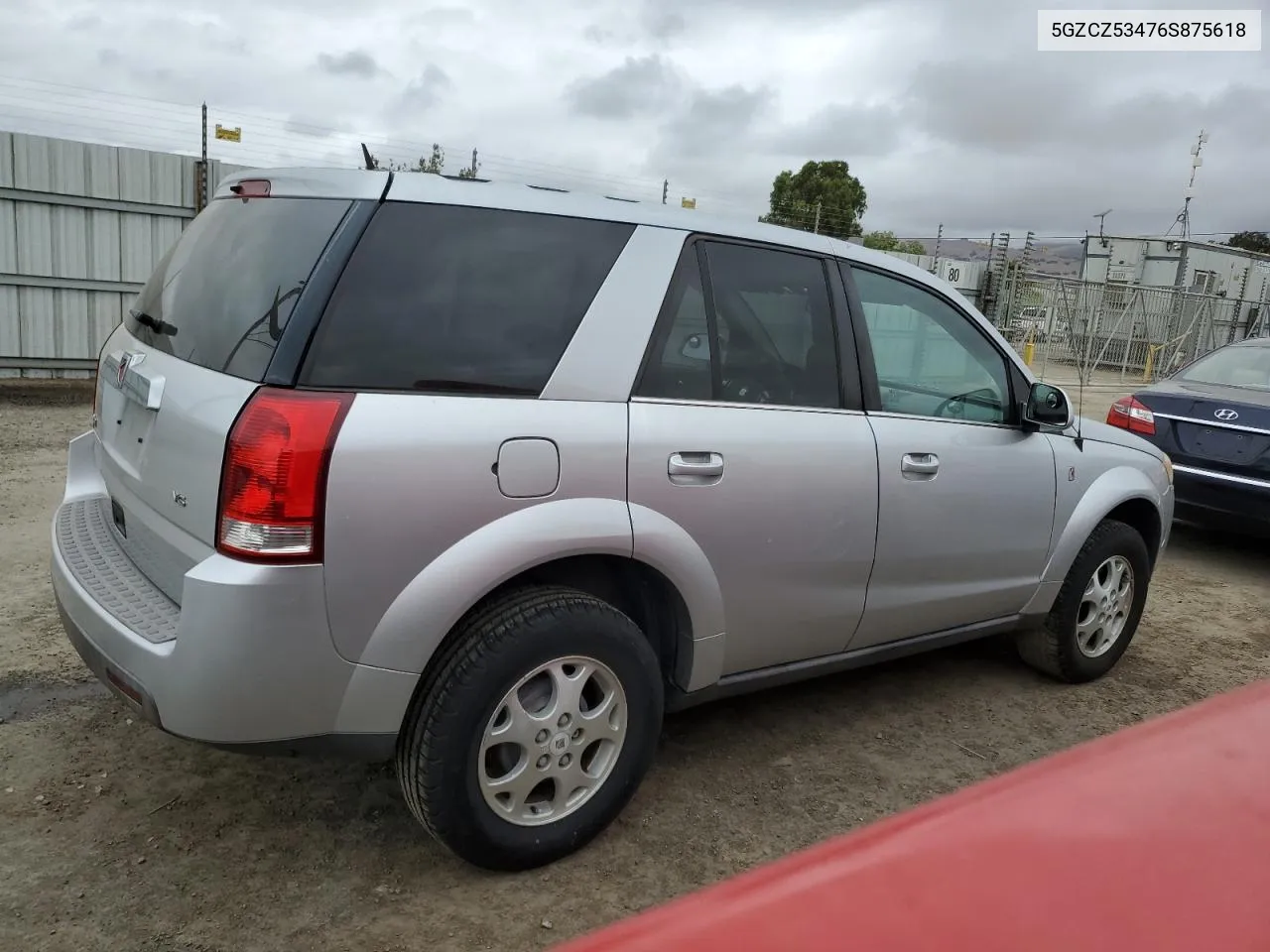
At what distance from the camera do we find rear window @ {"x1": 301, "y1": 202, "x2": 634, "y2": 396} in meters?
2.39

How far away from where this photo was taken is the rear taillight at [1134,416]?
6.93m

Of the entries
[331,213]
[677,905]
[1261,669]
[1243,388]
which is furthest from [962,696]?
[1243,388]

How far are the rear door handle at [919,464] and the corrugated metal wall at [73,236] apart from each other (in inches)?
310

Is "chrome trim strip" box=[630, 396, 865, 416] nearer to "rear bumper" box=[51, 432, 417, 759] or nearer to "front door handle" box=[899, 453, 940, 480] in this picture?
"front door handle" box=[899, 453, 940, 480]

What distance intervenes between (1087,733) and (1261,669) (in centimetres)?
151

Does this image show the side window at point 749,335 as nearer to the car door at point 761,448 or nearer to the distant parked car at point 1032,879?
the car door at point 761,448

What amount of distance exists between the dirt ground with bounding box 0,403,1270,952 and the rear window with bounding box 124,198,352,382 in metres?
1.30

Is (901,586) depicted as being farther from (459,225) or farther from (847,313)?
(459,225)

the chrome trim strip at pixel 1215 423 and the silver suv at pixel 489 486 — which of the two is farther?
the chrome trim strip at pixel 1215 423

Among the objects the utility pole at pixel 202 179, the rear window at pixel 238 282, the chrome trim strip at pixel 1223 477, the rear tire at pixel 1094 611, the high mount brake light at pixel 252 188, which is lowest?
the rear tire at pixel 1094 611

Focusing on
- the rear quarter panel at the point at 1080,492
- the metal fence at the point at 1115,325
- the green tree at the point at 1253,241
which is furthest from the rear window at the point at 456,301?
the green tree at the point at 1253,241

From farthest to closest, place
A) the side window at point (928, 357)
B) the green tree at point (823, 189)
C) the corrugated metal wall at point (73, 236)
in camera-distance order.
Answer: the green tree at point (823, 189), the corrugated metal wall at point (73, 236), the side window at point (928, 357)

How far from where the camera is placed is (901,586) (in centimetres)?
348

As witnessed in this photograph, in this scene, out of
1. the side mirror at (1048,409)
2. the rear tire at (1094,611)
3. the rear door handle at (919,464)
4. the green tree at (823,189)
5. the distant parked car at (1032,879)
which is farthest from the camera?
the green tree at (823,189)
